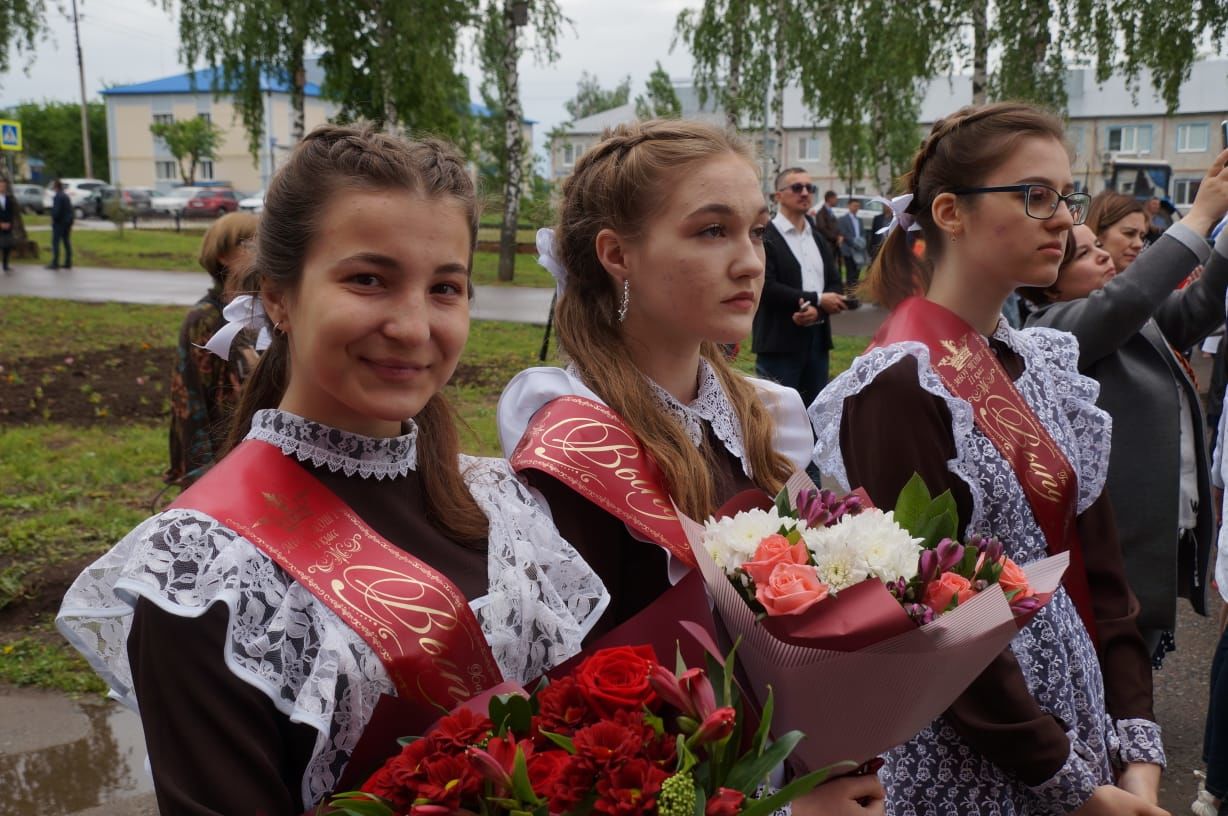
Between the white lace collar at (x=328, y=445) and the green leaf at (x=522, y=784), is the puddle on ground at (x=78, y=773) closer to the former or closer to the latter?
the white lace collar at (x=328, y=445)

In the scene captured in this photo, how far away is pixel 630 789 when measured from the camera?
1173 mm

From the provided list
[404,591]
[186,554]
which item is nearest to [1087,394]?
[404,591]

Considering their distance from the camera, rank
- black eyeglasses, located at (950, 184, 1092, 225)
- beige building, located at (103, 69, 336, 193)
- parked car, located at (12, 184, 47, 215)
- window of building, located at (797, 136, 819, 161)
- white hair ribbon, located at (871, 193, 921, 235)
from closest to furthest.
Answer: black eyeglasses, located at (950, 184, 1092, 225) < white hair ribbon, located at (871, 193, 921, 235) < parked car, located at (12, 184, 47, 215) < window of building, located at (797, 136, 819, 161) < beige building, located at (103, 69, 336, 193)

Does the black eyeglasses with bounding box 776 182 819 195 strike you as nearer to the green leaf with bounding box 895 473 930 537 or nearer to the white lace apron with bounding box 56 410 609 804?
the green leaf with bounding box 895 473 930 537

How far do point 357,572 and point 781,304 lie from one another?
235 inches

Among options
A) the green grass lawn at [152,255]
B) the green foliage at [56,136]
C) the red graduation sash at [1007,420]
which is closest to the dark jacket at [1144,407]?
the red graduation sash at [1007,420]

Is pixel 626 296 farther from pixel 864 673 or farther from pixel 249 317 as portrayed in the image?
pixel 864 673

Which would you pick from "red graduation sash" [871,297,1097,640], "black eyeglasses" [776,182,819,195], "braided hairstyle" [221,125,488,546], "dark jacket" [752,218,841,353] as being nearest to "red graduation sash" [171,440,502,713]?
"braided hairstyle" [221,125,488,546]

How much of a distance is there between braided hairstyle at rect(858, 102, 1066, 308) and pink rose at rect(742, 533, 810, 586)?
1138 millimetres

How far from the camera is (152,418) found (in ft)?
28.8

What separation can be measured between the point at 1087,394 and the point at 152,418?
25.8 ft

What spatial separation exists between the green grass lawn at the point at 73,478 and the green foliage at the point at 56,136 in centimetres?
6369

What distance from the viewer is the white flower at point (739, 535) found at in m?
1.62

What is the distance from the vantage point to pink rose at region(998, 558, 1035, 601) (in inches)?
65.2
